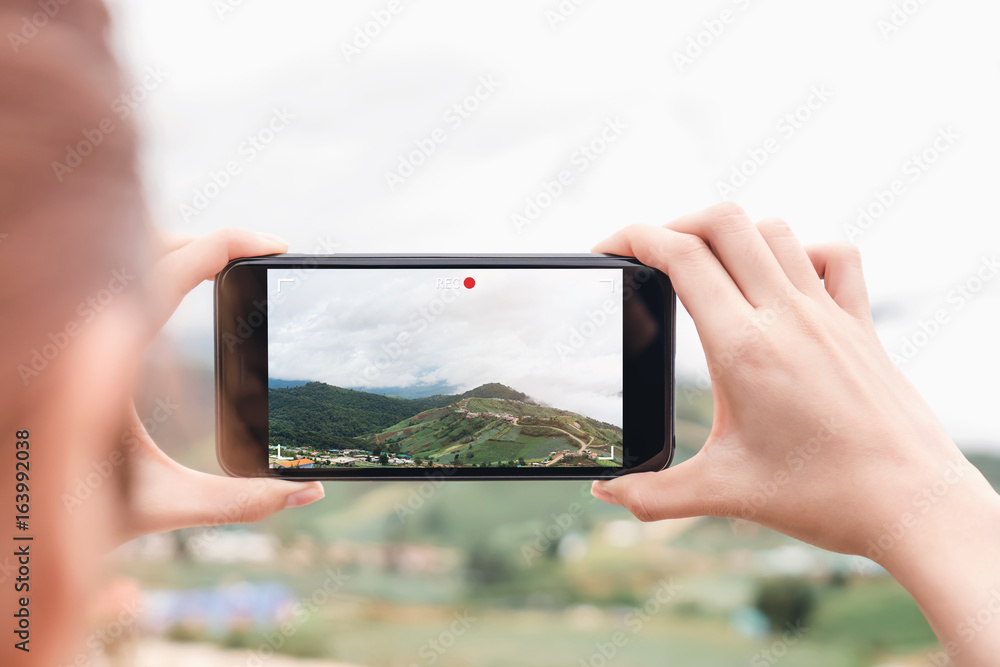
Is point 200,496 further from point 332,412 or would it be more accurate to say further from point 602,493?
point 602,493

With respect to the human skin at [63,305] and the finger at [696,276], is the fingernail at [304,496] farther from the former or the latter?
the finger at [696,276]

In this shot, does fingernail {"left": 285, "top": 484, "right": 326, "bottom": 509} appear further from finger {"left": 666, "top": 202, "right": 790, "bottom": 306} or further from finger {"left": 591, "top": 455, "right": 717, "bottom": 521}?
finger {"left": 666, "top": 202, "right": 790, "bottom": 306}

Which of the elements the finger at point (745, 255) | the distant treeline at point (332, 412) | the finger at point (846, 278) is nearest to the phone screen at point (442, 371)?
the distant treeline at point (332, 412)

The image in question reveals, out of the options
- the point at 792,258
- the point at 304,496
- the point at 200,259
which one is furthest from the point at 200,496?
the point at 792,258

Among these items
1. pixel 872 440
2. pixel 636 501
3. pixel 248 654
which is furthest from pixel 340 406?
pixel 248 654

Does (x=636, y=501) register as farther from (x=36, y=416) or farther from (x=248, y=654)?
(x=248, y=654)
